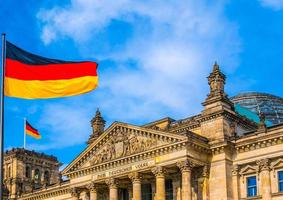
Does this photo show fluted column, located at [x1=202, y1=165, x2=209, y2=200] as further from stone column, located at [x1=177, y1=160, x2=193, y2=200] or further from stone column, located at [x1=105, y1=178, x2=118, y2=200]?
stone column, located at [x1=105, y1=178, x2=118, y2=200]

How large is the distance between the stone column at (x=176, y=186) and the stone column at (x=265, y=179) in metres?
8.62

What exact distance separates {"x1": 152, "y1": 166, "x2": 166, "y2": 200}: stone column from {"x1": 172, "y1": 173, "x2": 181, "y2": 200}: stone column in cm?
249

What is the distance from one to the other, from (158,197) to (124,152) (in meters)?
6.88

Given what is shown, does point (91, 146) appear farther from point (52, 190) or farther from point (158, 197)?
point (52, 190)

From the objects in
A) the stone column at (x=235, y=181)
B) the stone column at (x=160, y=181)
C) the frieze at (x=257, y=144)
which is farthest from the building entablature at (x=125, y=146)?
the stone column at (x=235, y=181)

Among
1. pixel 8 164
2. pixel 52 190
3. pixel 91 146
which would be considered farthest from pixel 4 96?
pixel 8 164

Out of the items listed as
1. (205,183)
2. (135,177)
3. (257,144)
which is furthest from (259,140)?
(135,177)

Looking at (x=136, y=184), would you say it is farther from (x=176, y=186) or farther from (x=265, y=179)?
(x=265, y=179)

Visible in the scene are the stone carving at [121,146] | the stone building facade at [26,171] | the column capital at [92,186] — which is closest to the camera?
the stone carving at [121,146]

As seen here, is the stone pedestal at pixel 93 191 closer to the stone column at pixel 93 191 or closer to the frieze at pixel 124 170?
the stone column at pixel 93 191

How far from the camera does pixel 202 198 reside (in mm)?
53844

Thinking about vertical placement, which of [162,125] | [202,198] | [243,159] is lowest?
[202,198]

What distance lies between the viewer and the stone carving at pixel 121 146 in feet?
185

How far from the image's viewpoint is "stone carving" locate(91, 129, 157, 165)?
56.5m
